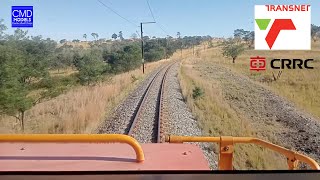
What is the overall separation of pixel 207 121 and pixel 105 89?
2.40ft

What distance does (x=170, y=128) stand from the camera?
222 cm

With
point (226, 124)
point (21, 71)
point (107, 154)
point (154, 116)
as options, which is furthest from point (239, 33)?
point (21, 71)

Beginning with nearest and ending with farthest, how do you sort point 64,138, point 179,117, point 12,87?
1. point 64,138
2. point 12,87
3. point 179,117

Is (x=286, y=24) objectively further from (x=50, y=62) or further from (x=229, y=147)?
(x=50, y=62)

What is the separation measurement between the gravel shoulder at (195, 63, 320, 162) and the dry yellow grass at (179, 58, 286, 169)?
0.17 feet

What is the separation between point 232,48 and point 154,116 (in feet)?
2.38

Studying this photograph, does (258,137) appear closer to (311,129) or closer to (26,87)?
(311,129)

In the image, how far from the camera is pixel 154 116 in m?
2.35

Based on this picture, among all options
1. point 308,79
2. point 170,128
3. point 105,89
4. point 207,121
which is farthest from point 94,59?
point 308,79

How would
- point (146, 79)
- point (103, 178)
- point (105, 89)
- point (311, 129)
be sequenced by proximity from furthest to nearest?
1. point (146, 79)
2. point (105, 89)
3. point (311, 129)
4. point (103, 178)

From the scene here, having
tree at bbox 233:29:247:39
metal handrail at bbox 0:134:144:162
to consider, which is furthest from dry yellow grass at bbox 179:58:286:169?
metal handrail at bbox 0:134:144:162

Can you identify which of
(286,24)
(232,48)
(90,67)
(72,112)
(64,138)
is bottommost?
(64,138)

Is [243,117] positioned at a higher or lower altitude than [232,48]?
lower

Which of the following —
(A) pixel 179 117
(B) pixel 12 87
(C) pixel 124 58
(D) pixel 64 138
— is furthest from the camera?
(C) pixel 124 58
